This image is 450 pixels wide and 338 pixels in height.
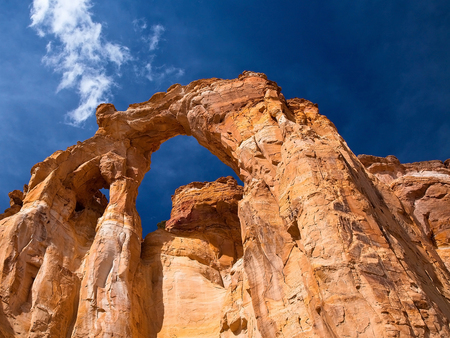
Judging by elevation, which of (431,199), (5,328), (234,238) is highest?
(234,238)

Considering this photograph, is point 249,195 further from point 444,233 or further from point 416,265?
point 444,233

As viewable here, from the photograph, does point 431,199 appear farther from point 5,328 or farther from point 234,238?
point 5,328

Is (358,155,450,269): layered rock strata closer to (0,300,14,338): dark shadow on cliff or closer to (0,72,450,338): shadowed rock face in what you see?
(0,72,450,338): shadowed rock face

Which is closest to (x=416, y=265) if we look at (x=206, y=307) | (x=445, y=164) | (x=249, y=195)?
(x=249, y=195)

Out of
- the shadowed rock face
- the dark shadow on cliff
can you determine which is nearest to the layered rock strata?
the shadowed rock face

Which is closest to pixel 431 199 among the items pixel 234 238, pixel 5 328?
pixel 234 238

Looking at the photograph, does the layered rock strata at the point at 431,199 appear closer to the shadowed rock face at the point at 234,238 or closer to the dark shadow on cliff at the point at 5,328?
the shadowed rock face at the point at 234,238

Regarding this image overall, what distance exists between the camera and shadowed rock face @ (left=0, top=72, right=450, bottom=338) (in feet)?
27.8

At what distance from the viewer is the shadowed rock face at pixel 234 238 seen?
8469mm

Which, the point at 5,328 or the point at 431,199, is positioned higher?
the point at 431,199

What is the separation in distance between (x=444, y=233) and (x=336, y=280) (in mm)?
8504

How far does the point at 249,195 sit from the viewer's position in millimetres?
12914

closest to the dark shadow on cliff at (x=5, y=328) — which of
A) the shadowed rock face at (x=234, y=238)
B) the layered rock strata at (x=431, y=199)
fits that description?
the shadowed rock face at (x=234, y=238)

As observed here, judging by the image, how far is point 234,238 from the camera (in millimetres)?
21109
